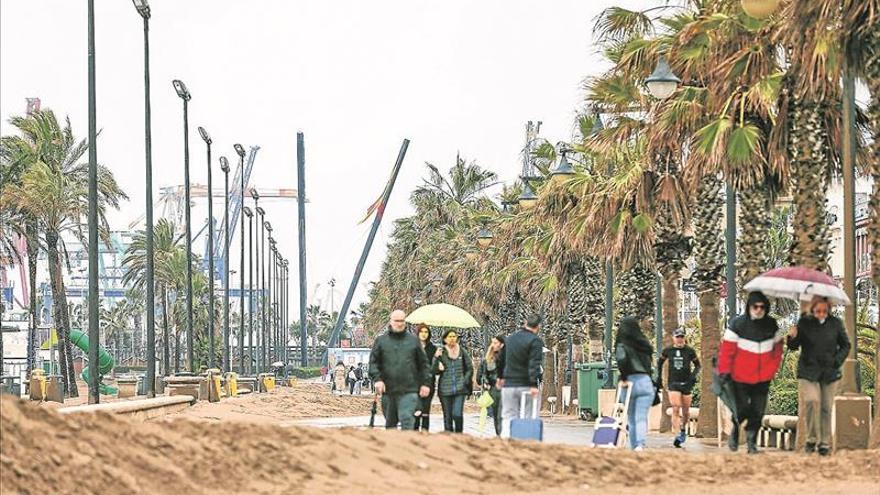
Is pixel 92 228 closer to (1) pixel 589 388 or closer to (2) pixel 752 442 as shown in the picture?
(1) pixel 589 388

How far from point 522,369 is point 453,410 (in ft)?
8.76

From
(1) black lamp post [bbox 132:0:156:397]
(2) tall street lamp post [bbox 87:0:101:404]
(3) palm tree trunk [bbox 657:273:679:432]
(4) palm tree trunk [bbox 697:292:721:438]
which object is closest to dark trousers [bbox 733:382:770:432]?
(4) palm tree trunk [bbox 697:292:721:438]

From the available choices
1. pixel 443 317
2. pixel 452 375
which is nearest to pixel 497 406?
pixel 443 317

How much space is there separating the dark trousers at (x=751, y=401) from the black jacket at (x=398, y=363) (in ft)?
11.7

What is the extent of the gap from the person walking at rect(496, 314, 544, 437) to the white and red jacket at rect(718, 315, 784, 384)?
2.87 meters

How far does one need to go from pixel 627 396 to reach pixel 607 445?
0.60 meters

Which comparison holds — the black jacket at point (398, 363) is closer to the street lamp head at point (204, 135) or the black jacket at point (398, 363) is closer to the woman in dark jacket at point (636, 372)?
the woman in dark jacket at point (636, 372)

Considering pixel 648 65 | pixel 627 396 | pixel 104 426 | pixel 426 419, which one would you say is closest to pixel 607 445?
pixel 627 396

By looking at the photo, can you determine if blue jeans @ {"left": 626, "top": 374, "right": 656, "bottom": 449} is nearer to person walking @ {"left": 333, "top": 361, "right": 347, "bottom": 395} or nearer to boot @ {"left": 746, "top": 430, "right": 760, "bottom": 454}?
boot @ {"left": 746, "top": 430, "right": 760, "bottom": 454}

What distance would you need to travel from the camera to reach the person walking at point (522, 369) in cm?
2116

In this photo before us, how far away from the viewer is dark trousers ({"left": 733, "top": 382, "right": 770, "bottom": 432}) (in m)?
19.0

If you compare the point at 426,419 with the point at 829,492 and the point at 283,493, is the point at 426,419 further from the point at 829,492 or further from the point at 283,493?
the point at 283,493

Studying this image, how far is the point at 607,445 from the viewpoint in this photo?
65.2 ft

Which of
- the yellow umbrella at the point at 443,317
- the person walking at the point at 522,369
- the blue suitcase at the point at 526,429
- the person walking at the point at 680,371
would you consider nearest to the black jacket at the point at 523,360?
the person walking at the point at 522,369
